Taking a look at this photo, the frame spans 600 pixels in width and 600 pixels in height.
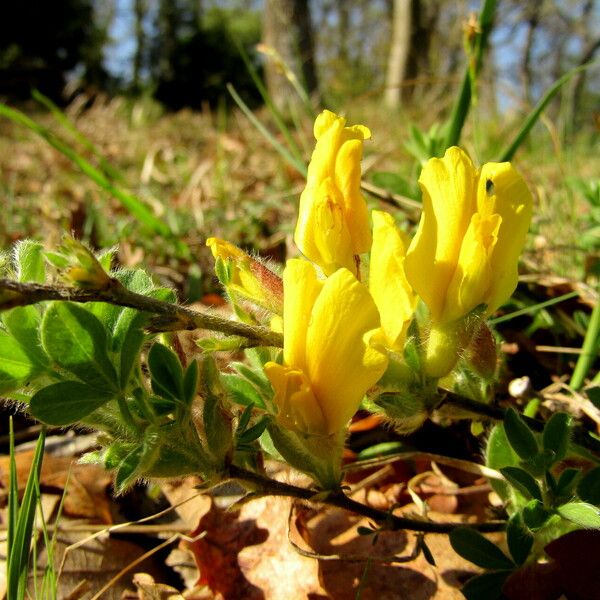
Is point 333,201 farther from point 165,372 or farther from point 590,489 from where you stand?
point 590,489

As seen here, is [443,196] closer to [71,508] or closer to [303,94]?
[71,508]

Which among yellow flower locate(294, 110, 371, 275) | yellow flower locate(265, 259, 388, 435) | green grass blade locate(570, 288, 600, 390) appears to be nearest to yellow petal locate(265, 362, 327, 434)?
yellow flower locate(265, 259, 388, 435)

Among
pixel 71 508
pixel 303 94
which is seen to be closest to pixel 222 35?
pixel 303 94

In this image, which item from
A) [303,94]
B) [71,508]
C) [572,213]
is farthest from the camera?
[303,94]

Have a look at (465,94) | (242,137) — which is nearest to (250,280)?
(465,94)

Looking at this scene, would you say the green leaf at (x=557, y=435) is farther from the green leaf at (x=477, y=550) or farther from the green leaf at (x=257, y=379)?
the green leaf at (x=257, y=379)
